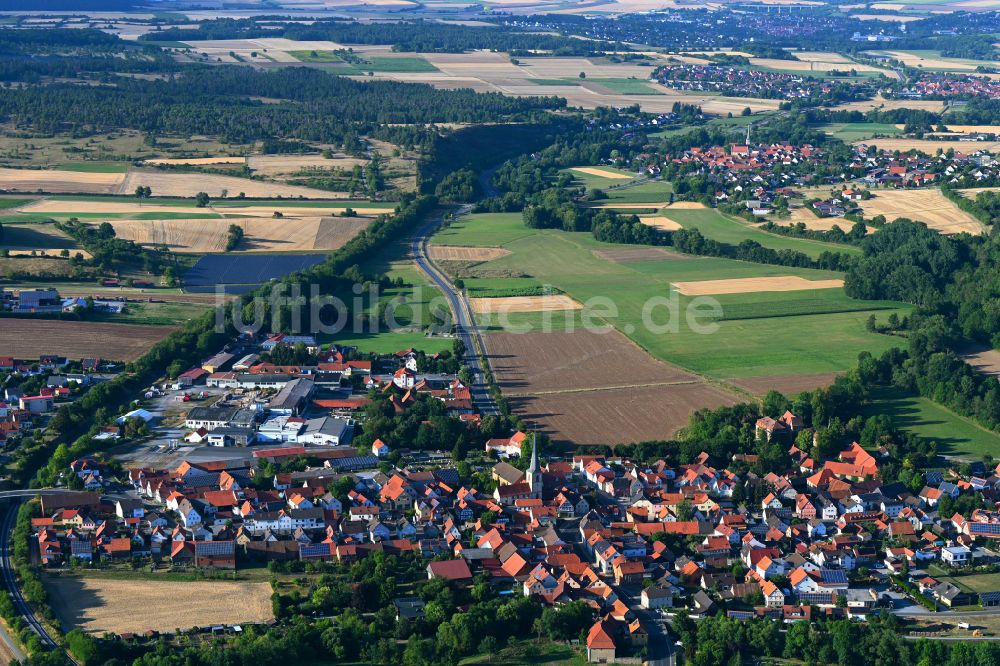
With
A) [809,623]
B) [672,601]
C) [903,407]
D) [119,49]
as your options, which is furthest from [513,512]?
[119,49]

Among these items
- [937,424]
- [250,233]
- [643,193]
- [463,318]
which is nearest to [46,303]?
[463,318]

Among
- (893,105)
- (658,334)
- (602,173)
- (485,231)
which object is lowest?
(602,173)

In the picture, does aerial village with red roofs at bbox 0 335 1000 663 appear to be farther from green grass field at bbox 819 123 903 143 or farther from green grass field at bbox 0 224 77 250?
green grass field at bbox 819 123 903 143

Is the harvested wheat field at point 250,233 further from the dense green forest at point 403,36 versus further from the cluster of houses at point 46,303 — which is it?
the dense green forest at point 403,36

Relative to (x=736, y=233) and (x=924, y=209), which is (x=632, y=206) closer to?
(x=736, y=233)

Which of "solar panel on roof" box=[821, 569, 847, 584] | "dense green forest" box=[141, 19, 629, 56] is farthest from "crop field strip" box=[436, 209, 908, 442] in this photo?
"dense green forest" box=[141, 19, 629, 56]

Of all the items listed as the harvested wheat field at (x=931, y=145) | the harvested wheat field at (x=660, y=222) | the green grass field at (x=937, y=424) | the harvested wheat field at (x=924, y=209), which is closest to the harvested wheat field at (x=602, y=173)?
the harvested wheat field at (x=660, y=222)
